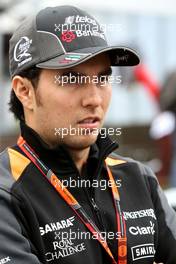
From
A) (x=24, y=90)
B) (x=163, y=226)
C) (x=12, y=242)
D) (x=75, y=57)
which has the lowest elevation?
(x=163, y=226)

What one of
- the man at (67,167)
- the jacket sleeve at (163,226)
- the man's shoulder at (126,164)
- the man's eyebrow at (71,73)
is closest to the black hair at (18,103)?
the man at (67,167)

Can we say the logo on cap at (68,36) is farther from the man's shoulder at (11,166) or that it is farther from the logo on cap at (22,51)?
the man's shoulder at (11,166)

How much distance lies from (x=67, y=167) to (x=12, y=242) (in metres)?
0.35

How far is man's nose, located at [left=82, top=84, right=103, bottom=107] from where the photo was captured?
7.02ft

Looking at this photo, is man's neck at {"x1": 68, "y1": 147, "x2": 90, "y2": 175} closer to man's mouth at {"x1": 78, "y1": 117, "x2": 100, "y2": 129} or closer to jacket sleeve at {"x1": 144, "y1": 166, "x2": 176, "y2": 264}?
man's mouth at {"x1": 78, "y1": 117, "x2": 100, "y2": 129}

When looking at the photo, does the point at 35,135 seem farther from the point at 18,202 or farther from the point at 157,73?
the point at 157,73

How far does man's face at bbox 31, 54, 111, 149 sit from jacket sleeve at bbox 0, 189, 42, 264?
35 centimetres

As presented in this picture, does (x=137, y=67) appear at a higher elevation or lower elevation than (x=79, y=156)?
lower

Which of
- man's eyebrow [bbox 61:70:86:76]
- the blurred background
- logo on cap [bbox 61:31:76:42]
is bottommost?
the blurred background

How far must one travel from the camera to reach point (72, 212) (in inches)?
82.6

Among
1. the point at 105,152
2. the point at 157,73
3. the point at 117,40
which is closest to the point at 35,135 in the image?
the point at 105,152

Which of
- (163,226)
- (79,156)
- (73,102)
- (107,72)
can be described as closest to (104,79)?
(107,72)

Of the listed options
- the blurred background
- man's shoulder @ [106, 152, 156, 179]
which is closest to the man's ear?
man's shoulder @ [106, 152, 156, 179]

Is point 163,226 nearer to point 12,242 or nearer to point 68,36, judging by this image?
point 12,242
